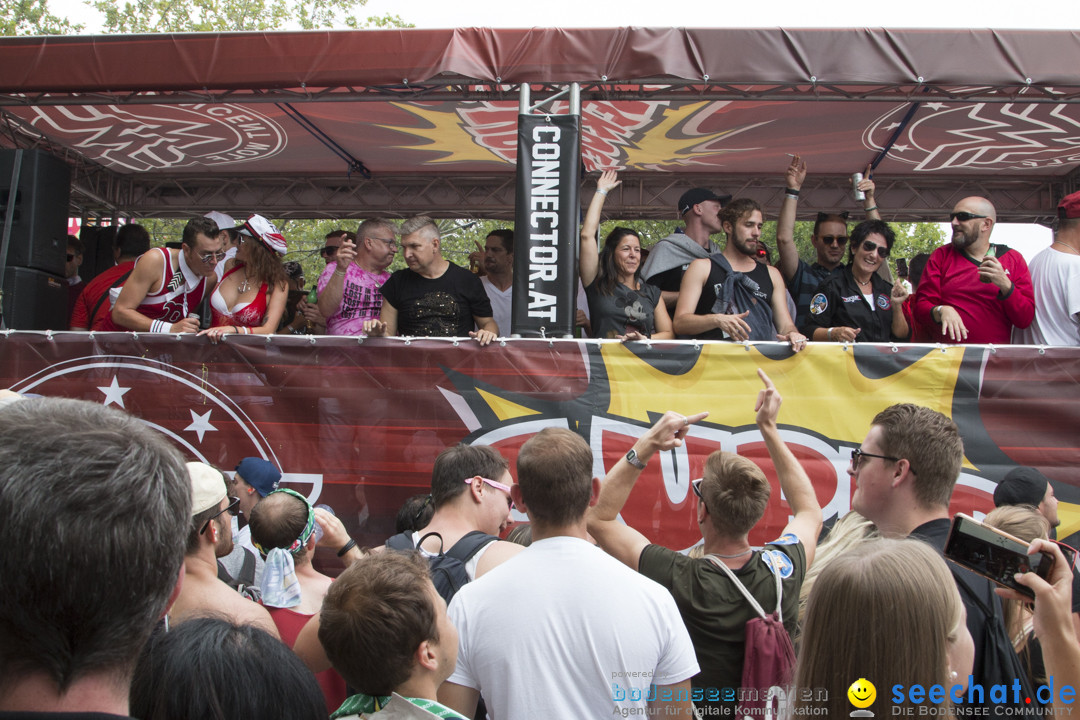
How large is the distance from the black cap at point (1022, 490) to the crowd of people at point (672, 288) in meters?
1.19

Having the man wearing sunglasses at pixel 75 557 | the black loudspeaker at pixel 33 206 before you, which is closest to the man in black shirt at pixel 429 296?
the black loudspeaker at pixel 33 206

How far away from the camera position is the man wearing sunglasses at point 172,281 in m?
5.40

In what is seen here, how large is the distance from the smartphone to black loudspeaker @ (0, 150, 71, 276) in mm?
6034

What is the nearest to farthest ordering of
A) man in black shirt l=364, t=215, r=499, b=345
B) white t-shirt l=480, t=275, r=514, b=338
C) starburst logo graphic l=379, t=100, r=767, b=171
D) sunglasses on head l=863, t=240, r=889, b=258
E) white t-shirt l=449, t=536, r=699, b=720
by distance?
white t-shirt l=449, t=536, r=699, b=720, man in black shirt l=364, t=215, r=499, b=345, sunglasses on head l=863, t=240, r=889, b=258, starburst logo graphic l=379, t=100, r=767, b=171, white t-shirt l=480, t=275, r=514, b=338

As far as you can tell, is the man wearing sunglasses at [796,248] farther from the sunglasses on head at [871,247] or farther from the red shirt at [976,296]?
the red shirt at [976,296]

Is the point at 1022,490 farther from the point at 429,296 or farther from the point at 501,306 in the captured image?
the point at 501,306

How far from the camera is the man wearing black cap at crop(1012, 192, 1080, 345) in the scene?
193 inches

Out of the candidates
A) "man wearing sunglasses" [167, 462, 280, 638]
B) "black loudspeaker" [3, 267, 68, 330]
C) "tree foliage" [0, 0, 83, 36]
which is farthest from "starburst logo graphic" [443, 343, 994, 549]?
"tree foliage" [0, 0, 83, 36]

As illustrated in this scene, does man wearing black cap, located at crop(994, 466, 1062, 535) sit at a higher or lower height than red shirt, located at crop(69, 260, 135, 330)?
lower

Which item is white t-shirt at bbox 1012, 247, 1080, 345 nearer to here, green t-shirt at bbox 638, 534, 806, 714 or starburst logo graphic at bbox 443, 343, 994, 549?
starburst logo graphic at bbox 443, 343, 994, 549

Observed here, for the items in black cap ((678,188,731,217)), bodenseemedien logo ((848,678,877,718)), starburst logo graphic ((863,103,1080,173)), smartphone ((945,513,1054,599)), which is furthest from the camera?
starburst logo graphic ((863,103,1080,173))

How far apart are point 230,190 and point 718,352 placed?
20.9 ft

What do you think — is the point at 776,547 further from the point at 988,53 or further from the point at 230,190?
the point at 230,190

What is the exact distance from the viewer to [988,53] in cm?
472
